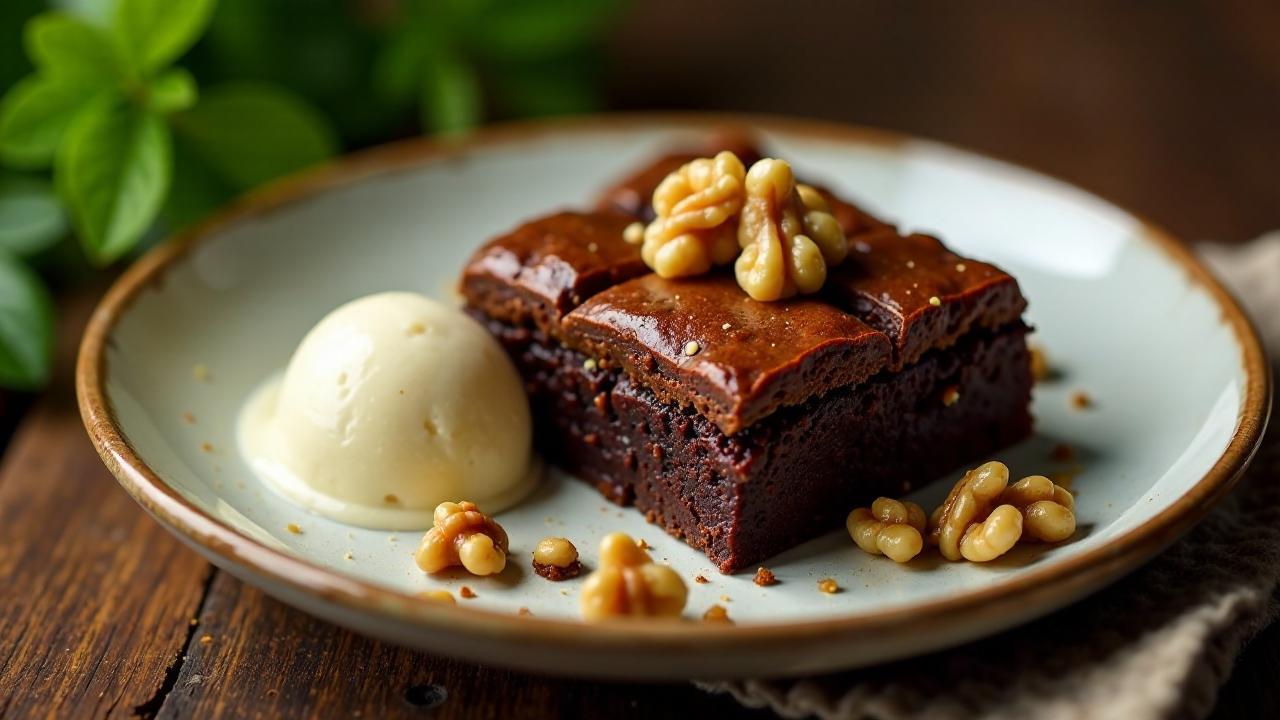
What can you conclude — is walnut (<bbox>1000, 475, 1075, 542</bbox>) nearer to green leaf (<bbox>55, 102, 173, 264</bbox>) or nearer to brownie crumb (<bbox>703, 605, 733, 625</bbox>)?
brownie crumb (<bbox>703, 605, 733, 625</bbox>)

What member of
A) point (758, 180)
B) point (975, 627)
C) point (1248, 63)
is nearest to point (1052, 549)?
point (975, 627)

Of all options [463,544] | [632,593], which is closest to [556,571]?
[463,544]

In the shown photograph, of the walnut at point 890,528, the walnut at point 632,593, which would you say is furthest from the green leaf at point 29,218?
the walnut at point 890,528

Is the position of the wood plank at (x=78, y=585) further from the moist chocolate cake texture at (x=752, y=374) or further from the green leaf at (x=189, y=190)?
the moist chocolate cake texture at (x=752, y=374)

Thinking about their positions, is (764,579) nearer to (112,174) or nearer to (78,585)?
(78,585)

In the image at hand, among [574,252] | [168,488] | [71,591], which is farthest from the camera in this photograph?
[574,252]

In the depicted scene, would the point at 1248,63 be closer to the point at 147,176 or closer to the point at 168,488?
the point at 147,176

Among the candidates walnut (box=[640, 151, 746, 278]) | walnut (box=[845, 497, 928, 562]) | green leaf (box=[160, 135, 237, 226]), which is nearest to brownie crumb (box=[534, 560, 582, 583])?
walnut (box=[845, 497, 928, 562])
